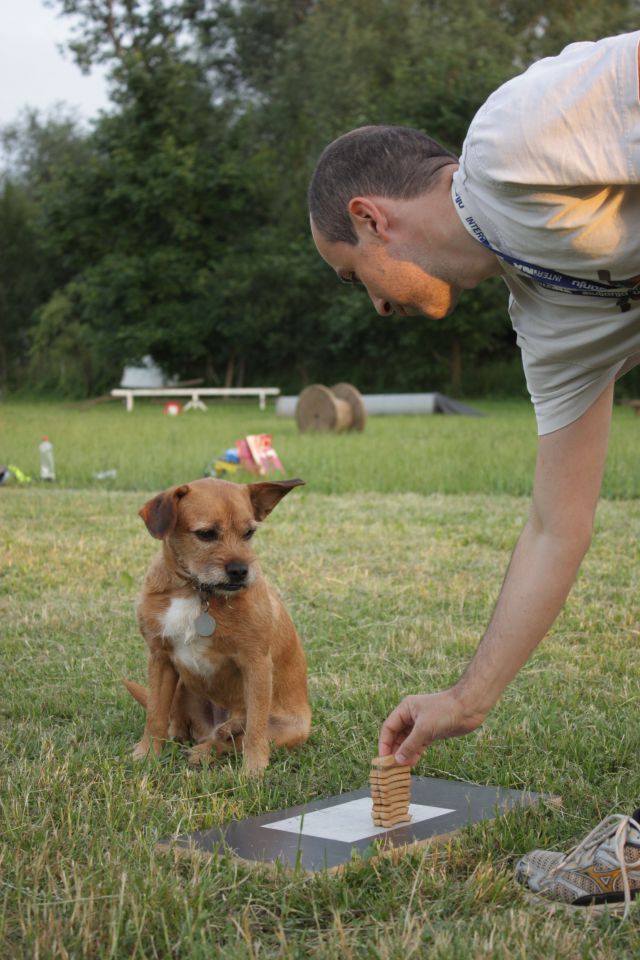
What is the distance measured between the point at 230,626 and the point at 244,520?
429mm

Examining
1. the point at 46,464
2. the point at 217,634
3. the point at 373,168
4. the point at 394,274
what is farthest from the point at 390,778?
the point at 46,464

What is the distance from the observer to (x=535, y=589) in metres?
2.91

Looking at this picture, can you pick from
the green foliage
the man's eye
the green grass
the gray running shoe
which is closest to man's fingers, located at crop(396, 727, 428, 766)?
the gray running shoe

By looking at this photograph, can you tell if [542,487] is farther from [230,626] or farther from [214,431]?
[214,431]

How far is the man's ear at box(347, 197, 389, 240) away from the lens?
8.70 feet

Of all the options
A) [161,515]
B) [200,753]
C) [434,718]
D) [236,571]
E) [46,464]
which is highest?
[161,515]

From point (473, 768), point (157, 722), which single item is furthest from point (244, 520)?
point (473, 768)

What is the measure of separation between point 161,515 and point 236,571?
12.8 inches

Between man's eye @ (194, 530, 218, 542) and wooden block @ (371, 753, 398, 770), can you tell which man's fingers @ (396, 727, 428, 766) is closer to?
wooden block @ (371, 753, 398, 770)

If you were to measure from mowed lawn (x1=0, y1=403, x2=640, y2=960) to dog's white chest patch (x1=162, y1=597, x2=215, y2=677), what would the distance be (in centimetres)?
34

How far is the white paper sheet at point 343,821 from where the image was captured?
116 inches

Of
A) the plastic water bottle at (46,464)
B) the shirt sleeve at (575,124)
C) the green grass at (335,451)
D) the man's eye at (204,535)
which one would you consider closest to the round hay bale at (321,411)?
the green grass at (335,451)

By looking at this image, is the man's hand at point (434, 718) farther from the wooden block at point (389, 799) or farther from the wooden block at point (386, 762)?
the wooden block at point (389, 799)

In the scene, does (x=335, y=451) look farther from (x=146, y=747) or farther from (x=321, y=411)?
(x=146, y=747)
